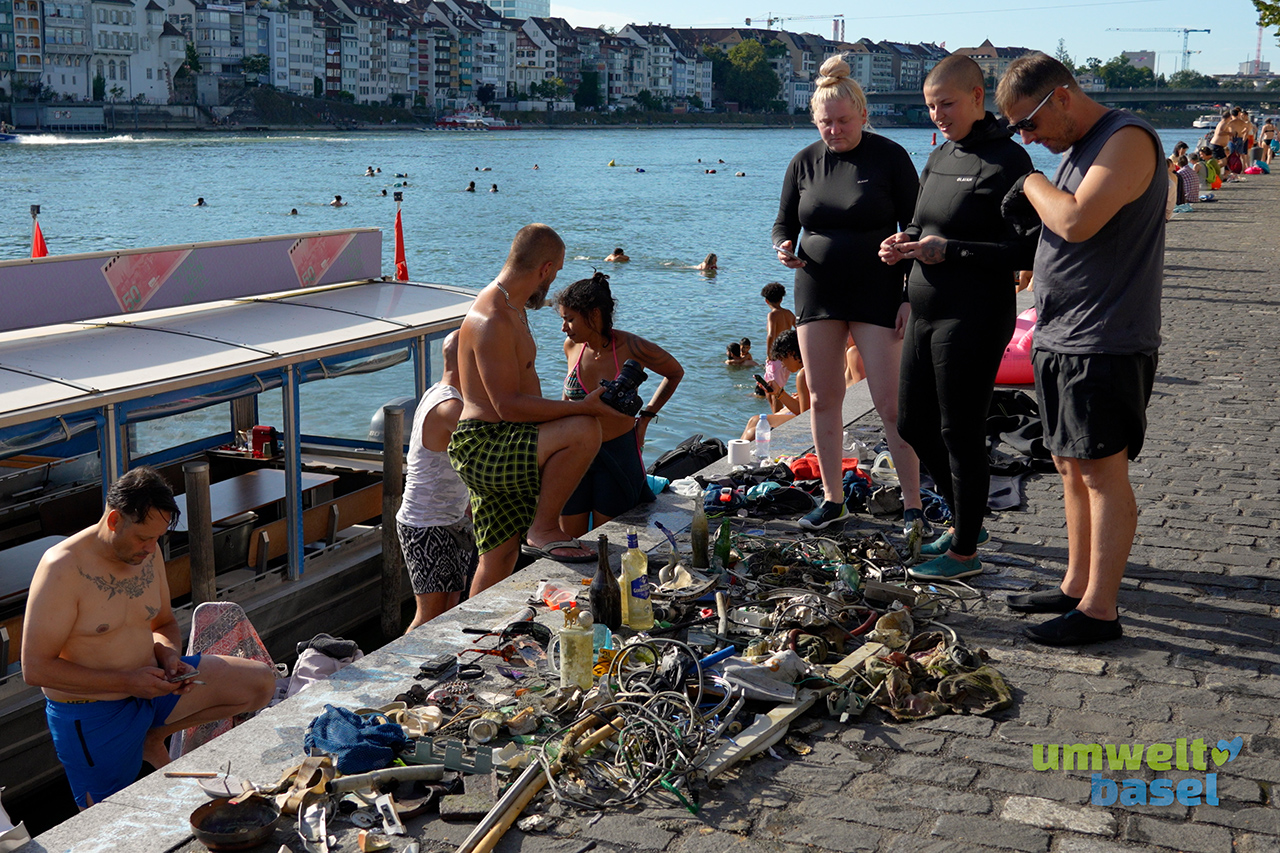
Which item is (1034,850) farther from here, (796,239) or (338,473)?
(338,473)

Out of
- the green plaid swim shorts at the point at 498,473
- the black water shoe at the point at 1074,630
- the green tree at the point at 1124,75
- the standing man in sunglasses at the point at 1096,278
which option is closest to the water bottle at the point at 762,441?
the green plaid swim shorts at the point at 498,473

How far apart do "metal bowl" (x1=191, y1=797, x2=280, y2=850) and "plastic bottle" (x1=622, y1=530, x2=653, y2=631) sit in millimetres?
1599

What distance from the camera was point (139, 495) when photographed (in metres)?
4.72

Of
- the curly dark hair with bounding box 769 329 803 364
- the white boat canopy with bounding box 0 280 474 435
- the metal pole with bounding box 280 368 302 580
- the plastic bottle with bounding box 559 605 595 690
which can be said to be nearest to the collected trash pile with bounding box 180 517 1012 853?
the plastic bottle with bounding box 559 605 595 690

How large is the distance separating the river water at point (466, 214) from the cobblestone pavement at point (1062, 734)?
26.8ft

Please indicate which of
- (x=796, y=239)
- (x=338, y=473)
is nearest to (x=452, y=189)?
(x=338, y=473)

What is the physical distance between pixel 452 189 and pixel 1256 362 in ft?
180

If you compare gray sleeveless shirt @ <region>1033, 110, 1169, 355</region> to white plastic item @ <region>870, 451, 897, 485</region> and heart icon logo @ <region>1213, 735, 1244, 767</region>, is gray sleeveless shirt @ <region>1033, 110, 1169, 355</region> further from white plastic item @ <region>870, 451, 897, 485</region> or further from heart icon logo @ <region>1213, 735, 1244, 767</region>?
white plastic item @ <region>870, 451, 897, 485</region>

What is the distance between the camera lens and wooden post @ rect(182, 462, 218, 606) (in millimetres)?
7059

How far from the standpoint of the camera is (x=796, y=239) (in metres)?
5.76

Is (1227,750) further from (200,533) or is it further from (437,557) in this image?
(200,533)

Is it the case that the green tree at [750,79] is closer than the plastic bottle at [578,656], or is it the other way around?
the plastic bottle at [578,656]

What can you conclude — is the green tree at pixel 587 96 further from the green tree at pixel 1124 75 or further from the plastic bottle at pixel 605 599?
the plastic bottle at pixel 605 599

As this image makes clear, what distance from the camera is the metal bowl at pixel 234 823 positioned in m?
3.21
